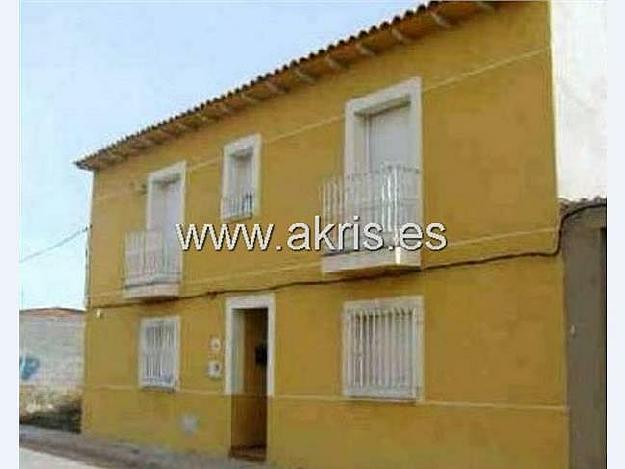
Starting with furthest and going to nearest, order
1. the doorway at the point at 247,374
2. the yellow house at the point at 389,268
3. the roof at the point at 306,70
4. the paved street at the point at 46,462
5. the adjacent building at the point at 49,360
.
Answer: the adjacent building at the point at 49,360 < the doorway at the point at 247,374 < the paved street at the point at 46,462 < the roof at the point at 306,70 < the yellow house at the point at 389,268

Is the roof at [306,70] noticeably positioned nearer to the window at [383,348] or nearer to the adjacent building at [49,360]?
the window at [383,348]

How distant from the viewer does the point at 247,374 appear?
42.1 feet

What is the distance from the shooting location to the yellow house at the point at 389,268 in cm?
826

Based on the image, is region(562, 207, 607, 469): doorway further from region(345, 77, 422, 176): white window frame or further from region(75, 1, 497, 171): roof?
region(75, 1, 497, 171): roof

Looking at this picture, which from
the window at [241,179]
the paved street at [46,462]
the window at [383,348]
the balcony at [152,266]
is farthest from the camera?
the balcony at [152,266]

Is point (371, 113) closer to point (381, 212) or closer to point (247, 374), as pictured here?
point (381, 212)

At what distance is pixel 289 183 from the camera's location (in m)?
11.8

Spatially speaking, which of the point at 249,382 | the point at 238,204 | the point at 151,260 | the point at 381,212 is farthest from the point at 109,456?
the point at 381,212

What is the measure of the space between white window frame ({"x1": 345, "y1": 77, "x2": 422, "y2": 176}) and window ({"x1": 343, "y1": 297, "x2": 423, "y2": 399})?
164 centimetres

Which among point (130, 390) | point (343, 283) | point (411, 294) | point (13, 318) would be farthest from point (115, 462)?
point (13, 318)

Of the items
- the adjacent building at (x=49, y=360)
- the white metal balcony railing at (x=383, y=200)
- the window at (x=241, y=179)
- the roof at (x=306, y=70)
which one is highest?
the roof at (x=306, y=70)

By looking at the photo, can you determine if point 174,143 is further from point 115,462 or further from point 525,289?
point 525,289

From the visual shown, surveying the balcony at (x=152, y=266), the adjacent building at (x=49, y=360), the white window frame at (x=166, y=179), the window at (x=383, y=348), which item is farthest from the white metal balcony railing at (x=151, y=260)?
the adjacent building at (x=49, y=360)

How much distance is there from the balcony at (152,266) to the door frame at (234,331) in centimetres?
143
